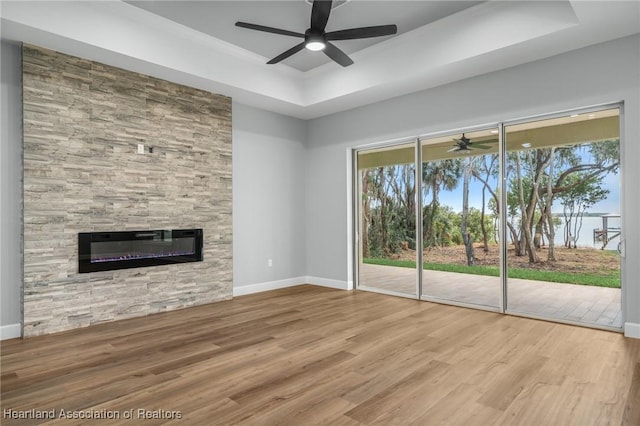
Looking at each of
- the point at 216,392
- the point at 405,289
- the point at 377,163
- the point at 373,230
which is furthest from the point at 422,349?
the point at 377,163

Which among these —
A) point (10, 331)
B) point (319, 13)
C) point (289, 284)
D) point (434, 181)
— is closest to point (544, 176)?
point (434, 181)

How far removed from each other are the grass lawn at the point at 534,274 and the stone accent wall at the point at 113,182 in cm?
302

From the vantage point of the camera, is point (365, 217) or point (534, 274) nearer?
point (534, 274)

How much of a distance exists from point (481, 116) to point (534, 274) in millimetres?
2052

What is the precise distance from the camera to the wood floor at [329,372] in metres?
2.21

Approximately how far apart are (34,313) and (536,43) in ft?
19.1

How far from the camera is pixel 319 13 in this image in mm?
3209

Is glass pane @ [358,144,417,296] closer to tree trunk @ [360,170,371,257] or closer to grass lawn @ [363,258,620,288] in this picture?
tree trunk @ [360,170,371,257]

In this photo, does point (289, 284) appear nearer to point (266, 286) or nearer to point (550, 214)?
point (266, 286)

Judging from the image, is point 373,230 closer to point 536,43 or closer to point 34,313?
point 536,43

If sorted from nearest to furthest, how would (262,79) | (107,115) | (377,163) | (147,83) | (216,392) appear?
1. (216,392)
2. (107,115)
3. (147,83)
4. (262,79)
5. (377,163)

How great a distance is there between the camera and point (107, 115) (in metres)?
4.28

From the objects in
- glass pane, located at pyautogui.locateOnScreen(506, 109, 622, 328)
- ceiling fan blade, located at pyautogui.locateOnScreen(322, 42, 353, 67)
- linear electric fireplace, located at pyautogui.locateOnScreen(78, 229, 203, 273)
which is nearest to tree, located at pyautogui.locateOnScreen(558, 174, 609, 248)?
glass pane, located at pyautogui.locateOnScreen(506, 109, 622, 328)

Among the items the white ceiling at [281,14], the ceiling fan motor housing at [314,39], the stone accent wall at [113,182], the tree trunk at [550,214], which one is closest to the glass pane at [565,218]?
the tree trunk at [550,214]
